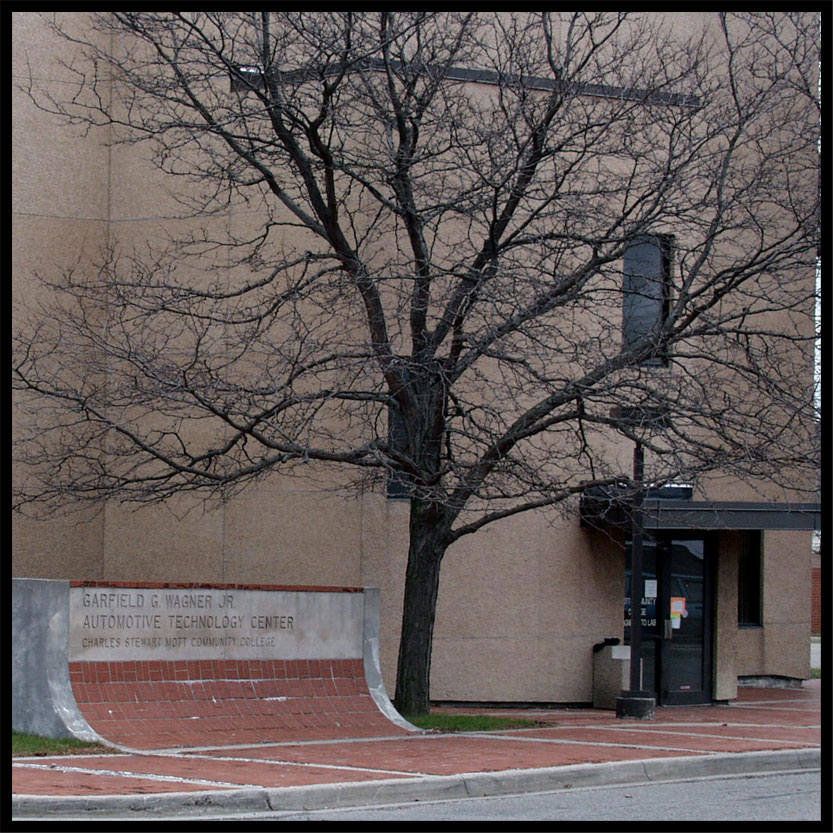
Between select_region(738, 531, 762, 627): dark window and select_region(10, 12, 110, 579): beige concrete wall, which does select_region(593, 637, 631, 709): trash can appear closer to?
select_region(738, 531, 762, 627): dark window

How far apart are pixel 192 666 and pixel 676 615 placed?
8504 mm

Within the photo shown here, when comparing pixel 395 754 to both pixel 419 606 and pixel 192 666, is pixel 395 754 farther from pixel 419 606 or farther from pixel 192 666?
pixel 419 606

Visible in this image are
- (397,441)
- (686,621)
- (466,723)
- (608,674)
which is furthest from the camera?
(686,621)

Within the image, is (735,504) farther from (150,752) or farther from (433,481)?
(150,752)

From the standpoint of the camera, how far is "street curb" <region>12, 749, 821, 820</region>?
30.0ft

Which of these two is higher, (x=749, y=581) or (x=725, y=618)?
(x=749, y=581)

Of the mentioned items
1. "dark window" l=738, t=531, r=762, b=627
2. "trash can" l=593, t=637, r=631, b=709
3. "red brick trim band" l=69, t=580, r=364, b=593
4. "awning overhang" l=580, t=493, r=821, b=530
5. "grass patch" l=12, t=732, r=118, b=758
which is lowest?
"trash can" l=593, t=637, r=631, b=709

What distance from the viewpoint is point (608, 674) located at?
1917cm

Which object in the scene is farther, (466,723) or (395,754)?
(466,723)

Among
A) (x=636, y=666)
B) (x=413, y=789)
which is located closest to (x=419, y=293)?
(x=636, y=666)

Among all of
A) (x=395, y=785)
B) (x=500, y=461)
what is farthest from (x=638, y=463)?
(x=395, y=785)

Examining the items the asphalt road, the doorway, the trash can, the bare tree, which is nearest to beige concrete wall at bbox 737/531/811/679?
the doorway

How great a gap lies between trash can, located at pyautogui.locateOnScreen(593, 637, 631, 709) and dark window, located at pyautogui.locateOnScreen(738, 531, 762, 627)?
15.0 ft

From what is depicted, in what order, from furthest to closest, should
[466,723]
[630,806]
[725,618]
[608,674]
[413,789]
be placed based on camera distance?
[725,618] → [608,674] → [466,723] → [413,789] → [630,806]
